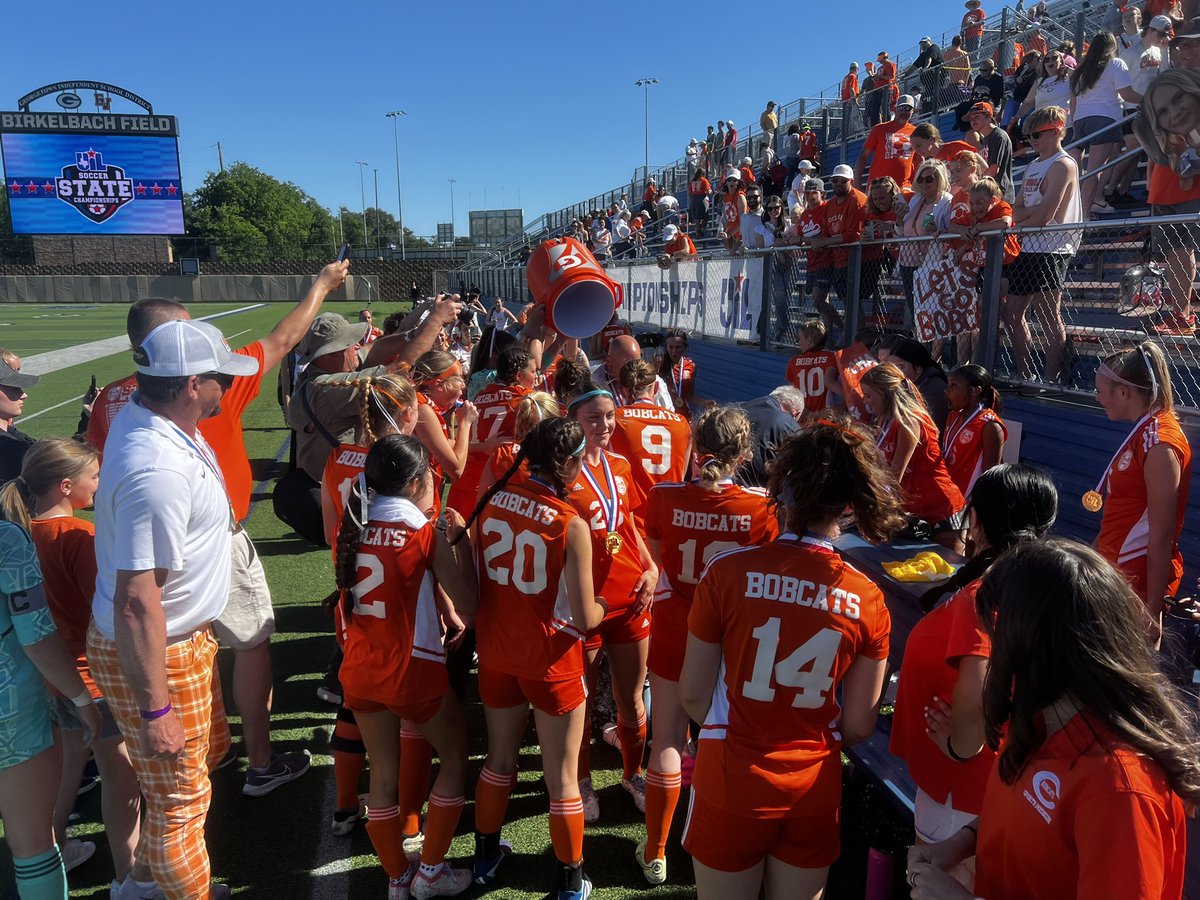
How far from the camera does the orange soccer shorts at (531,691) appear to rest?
272 cm

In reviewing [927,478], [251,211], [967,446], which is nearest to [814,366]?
[967,446]

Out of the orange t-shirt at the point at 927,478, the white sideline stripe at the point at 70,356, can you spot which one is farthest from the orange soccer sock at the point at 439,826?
the white sideline stripe at the point at 70,356

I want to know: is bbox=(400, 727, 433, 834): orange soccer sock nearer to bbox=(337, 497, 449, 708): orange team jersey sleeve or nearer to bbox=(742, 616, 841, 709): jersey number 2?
Answer: bbox=(337, 497, 449, 708): orange team jersey sleeve

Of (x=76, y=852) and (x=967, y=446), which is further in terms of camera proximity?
(x=967, y=446)

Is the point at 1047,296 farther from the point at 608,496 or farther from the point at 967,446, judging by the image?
the point at 608,496

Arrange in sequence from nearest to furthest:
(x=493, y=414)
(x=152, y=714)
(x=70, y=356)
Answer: (x=152, y=714)
(x=493, y=414)
(x=70, y=356)

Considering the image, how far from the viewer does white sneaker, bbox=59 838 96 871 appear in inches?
123

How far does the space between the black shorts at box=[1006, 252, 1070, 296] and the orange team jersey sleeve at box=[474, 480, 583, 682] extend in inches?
143

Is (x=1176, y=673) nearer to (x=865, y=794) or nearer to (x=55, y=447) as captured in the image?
(x=865, y=794)

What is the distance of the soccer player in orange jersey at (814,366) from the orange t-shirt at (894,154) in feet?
11.3

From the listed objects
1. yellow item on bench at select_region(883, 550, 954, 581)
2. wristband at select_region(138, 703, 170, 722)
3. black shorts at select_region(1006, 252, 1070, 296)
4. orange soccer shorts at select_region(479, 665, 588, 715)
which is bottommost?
orange soccer shorts at select_region(479, 665, 588, 715)

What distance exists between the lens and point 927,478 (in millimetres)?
4297

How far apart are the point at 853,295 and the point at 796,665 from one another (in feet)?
17.1

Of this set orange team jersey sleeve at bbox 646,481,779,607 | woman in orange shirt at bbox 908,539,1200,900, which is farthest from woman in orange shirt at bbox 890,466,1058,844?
orange team jersey sleeve at bbox 646,481,779,607
